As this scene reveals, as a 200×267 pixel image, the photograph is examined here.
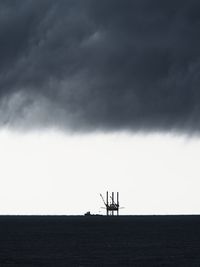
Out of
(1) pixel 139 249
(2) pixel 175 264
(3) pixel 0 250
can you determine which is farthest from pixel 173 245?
(2) pixel 175 264

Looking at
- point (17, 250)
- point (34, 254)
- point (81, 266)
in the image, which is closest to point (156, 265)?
point (81, 266)

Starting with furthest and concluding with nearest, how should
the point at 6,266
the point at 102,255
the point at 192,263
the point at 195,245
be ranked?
the point at 195,245 < the point at 102,255 < the point at 192,263 < the point at 6,266

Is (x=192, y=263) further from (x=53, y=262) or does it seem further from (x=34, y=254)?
(x=34, y=254)

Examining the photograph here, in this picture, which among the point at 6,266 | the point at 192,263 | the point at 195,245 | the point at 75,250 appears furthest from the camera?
the point at 195,245

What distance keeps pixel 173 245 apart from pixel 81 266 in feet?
171

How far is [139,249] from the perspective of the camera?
141375 millimetres

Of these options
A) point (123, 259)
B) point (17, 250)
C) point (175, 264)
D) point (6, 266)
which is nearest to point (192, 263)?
point (175, 264)

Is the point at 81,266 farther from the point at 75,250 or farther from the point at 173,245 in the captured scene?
the point at 173,245

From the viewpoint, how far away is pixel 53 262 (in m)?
111

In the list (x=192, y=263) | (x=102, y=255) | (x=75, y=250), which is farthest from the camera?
(x=75, y=250)

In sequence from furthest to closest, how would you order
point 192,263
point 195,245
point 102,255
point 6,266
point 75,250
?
point 195,245, point 75,250, point 102,255, point 192,263, point 6,266

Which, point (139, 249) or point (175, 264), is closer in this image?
point (175, 264)

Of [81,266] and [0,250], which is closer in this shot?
[81,266]

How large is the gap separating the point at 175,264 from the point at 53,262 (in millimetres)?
17835
